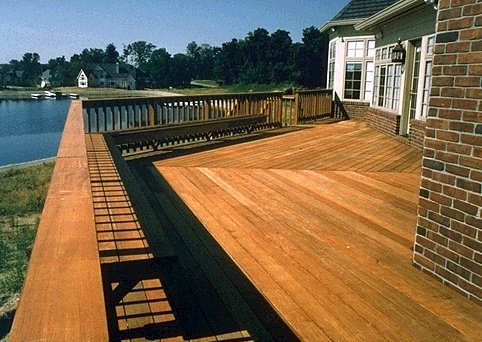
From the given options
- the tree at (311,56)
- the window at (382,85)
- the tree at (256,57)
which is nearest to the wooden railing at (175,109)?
the window at (382,85)

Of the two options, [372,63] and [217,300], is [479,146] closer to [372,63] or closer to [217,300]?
[217,300]

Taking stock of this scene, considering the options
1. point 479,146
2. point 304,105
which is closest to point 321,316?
point 479,146

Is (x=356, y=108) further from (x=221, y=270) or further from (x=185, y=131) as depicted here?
(x=221, y=270)

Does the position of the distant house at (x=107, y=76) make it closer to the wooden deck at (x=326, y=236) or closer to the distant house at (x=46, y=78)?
the distant house at (x=46, y=78)

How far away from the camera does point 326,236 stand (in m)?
3.71

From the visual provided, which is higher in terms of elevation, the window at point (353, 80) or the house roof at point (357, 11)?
the house roof at point (357, 11)

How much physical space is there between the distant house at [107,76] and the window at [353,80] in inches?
3363

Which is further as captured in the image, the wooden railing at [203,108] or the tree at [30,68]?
the tree at [30,68]

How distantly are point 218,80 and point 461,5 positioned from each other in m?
81.9

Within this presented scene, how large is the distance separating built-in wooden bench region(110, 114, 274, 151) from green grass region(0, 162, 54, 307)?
91.0 inches

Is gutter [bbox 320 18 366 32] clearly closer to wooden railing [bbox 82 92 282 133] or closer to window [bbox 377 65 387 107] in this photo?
window [bbox 377 65 387 107]

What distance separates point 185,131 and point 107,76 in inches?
3868

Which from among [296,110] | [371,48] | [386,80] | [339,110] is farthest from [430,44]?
[339,110]

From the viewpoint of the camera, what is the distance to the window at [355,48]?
13157mm
